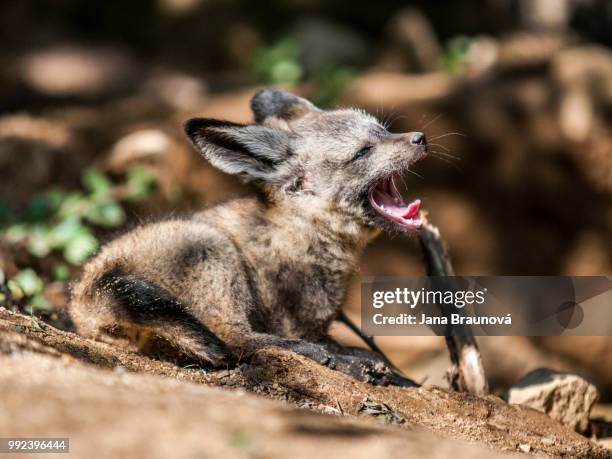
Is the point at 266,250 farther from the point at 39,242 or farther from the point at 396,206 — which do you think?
the point at 39,242

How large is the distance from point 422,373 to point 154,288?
3723mm

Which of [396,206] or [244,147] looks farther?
[396,206]

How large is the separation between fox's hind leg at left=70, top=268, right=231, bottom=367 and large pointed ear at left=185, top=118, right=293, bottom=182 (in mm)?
1165

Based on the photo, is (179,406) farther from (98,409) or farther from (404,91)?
(404,91)

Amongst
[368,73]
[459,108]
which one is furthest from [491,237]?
[368,73]

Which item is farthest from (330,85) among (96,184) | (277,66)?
(96,184)

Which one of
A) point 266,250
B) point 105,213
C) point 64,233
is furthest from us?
point 105,213

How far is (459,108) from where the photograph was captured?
10.8 meters

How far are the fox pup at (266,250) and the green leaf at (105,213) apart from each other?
3251mm

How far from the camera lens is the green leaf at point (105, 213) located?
904 centimetres

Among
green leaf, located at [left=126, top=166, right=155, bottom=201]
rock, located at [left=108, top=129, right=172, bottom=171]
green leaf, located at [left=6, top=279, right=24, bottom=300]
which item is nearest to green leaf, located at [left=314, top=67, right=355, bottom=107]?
rock, located at [left=108, top=129, right=172, bottom=171]

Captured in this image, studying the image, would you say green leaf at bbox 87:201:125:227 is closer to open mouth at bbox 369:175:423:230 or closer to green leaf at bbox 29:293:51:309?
green leaf at bbox 29:293:51:309
